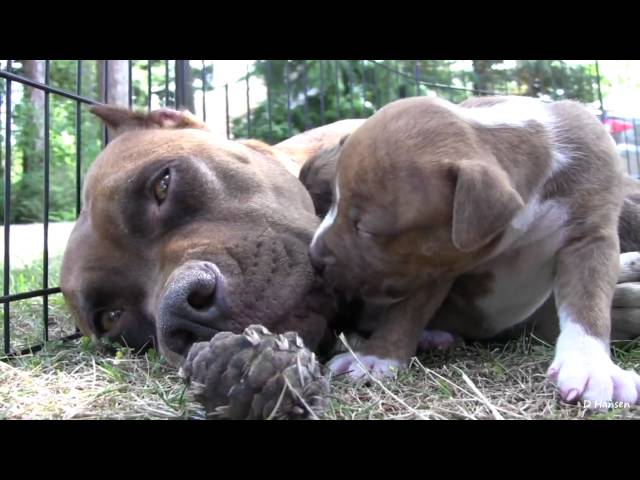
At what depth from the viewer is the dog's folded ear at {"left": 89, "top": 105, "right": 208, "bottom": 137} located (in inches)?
154

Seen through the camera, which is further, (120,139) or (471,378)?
(120,139)

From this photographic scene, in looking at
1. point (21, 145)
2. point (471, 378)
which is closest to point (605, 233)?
point (471, 378)

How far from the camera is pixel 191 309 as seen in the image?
2.52m

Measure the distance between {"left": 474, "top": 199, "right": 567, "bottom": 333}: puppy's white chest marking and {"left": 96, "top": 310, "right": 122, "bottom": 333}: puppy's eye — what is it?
1.72 metres

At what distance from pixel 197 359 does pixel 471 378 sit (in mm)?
1111

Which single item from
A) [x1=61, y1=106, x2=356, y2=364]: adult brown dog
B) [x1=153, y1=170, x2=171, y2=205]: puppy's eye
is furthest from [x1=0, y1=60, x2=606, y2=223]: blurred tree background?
[x1=153, y1=170, x2=171, y2=205]: puppy's eye

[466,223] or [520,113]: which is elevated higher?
[520,113]

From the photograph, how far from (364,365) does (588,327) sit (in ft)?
2.85

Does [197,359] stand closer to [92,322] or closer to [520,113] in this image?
[92,322]

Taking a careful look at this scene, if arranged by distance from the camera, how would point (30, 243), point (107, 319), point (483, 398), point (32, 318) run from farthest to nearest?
point (30, 243), point (32, 318), point (107, 319), point (483, 398)

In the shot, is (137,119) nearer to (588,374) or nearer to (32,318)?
(32,318)

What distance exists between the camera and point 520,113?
3.15 m

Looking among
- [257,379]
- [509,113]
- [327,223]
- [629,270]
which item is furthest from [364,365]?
[629,270]
